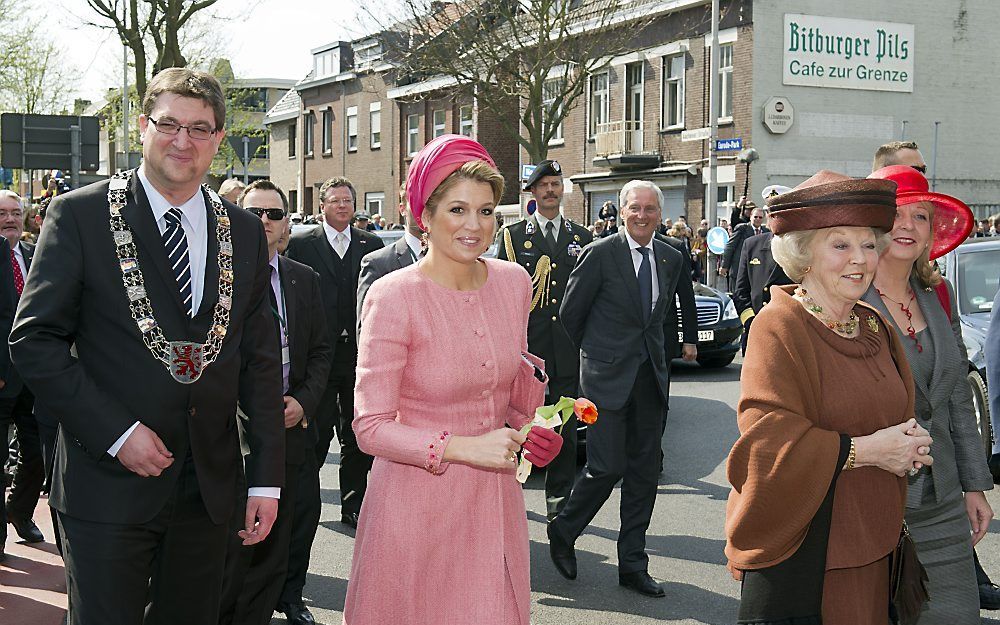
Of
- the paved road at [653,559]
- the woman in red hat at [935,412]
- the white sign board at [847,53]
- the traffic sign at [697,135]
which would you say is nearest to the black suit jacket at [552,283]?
the paved road at [653,559]

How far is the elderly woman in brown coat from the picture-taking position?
10.9 ft

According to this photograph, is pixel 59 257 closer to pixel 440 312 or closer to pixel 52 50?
pixel 440 312

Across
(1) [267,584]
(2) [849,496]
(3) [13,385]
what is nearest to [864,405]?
(2) [849,496]

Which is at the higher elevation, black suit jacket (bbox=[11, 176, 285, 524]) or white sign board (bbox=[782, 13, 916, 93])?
white sign board (bbox=[782, 13, 916, 93])

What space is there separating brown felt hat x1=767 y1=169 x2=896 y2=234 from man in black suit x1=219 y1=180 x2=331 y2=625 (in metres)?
2.45

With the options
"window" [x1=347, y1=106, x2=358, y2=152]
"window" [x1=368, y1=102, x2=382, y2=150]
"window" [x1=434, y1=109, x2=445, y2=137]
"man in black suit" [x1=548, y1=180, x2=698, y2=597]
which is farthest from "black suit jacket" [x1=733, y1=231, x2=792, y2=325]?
"window" [x1=347, y1=106, x2=358, y2=152]

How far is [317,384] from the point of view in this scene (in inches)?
223

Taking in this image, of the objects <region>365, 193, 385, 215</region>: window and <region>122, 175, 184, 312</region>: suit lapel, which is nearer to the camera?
<region>122, 175, 184, 312</region>: suit lapel

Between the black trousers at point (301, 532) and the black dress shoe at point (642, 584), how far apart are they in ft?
5.77

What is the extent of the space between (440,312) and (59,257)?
114 centimetres

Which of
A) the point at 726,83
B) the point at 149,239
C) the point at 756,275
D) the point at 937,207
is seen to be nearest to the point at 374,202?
the point at 726,83

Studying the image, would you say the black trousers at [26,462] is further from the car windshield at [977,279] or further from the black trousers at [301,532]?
the car windshield at [977,279]

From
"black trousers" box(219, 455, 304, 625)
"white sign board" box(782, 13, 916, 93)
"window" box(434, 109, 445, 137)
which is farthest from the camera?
"window" box(434, 109, 445, 137)

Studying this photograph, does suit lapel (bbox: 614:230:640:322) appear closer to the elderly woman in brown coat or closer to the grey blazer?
the grey blazer
